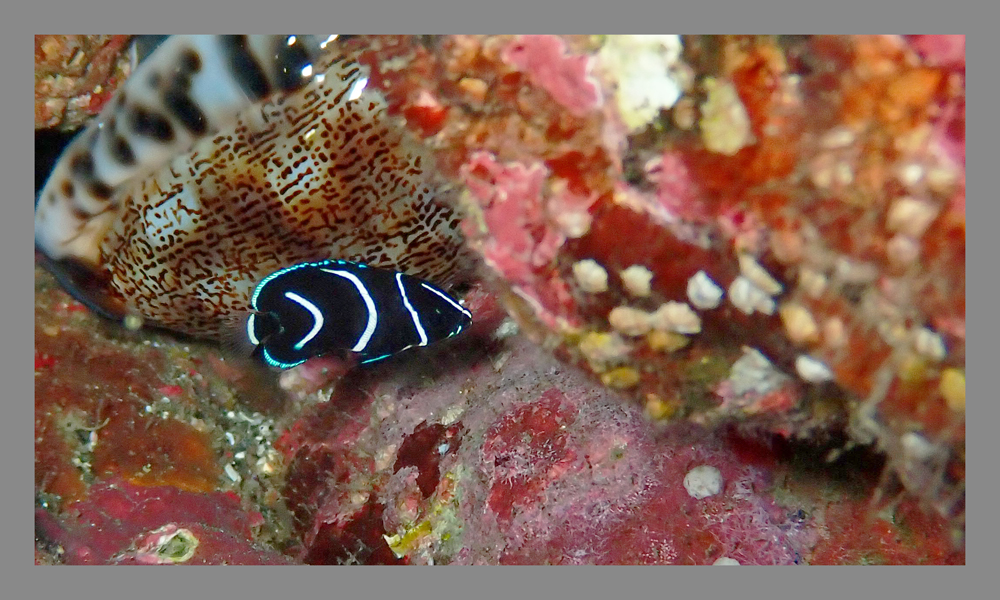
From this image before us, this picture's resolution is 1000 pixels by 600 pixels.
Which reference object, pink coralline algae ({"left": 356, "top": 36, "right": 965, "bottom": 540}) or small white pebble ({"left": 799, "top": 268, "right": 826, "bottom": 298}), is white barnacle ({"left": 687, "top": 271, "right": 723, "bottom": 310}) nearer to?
pink coralline algae ({"left": 356, "top": 36, "right": 965, "bottom": 540})

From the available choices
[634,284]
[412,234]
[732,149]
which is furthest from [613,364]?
[412,234]

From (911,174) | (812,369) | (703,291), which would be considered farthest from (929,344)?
(703,291)


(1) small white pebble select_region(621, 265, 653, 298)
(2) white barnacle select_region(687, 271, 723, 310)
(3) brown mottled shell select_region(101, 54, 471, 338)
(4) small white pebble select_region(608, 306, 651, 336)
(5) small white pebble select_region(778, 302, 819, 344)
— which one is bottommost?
(5) small white pebble select_region(778, 302, 819, 344)

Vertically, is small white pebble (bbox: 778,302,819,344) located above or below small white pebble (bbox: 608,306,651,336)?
below

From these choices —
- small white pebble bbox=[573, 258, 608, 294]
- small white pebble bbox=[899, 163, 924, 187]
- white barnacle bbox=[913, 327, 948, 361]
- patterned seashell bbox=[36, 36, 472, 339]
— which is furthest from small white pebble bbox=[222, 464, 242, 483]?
small white pebble bbox=[899, 163, 924, 187]

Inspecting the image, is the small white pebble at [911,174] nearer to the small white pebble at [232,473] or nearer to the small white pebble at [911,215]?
the small white pebble at [911,215]
